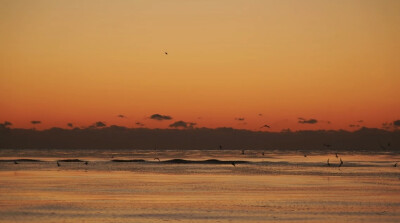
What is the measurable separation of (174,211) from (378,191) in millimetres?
32052

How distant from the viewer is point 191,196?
64.1 meters

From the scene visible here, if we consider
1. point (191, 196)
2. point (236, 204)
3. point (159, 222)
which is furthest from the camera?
point (191, 196)

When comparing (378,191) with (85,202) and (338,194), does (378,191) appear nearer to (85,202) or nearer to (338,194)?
(338,194)

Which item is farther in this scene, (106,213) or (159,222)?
(106,213)

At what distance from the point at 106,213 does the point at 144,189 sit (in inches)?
988

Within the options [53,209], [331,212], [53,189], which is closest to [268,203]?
[331,212]

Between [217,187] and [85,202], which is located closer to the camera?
[85,202]

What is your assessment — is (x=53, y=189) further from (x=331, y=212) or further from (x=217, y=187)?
(x=331, y=212)

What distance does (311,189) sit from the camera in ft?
247

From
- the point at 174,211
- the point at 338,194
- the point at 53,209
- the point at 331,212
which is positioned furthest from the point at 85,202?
the point at 338,194

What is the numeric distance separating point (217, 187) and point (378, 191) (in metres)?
18.9

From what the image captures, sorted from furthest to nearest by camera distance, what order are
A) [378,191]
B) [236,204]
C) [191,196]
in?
[378,191] → [191,196] → [236,204]

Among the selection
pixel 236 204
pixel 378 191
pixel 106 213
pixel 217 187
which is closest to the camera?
pixel 106 213

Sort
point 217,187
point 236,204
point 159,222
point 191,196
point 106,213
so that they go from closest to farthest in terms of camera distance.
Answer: point 159,222, point 106,213, point 236,204, point 191,196, point 217,187
